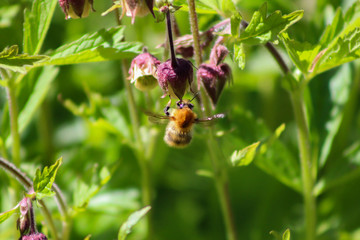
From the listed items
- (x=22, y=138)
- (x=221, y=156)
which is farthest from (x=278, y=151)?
(x=22, y=138)

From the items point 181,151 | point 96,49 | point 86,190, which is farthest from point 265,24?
point 181,151

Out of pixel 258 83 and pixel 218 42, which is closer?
pixel 218 42

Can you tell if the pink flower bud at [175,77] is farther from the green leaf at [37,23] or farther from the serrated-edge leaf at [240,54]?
the green leaf at [37,23]

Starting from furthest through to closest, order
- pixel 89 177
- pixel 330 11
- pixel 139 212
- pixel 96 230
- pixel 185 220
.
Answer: pixel 185 220
pixel 96 230
pixel 330 11
pixel 89 177
pixel 139 212

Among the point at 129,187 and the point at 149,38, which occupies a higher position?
the point at 149,38

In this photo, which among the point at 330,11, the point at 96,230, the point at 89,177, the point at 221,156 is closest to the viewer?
the point at 89,177

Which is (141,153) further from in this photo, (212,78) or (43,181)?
(43,181)

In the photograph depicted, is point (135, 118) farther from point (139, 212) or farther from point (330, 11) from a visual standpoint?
point (330, 11)
